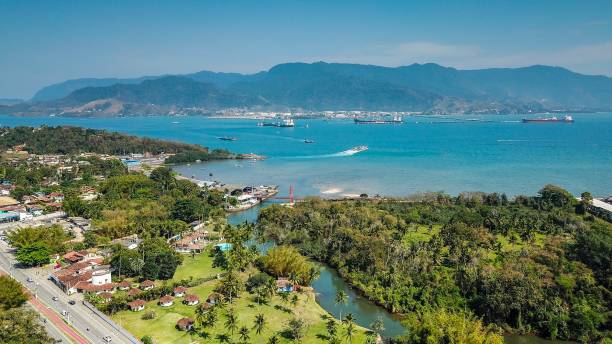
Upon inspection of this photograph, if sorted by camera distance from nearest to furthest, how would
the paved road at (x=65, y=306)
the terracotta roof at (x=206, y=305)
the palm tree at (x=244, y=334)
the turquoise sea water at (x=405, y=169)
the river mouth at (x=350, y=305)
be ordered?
the palm tree at (x=244, y=334), the paved road at (x=65, y=306), the terracotta roof at (x=206, y=305), the river mouth at (x=350, y=305), the turquoise sea water at (x=405, y=169)

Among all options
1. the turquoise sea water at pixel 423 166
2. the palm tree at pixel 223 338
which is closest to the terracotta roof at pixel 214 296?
the palm tree at pixel 223 338

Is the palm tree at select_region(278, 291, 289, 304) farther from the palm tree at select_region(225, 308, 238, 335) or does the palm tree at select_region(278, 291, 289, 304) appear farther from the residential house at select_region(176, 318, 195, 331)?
the residential house at select_region(176, 318, 195, 331)

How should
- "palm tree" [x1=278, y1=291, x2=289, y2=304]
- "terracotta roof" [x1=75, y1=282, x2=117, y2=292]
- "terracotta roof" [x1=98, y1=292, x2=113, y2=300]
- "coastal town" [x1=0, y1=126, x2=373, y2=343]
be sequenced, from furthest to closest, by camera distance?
1. "terracotta roof" [x1=75, y1=282, x2=117, y2=292]
2. "palm tree" [x1=278, y1=291, x2=289, y2=304]
3. "terracotta roof" [x1=98, y1=292, x2=113, y2=300]
4. "coastal town" [x1=0, y1=126, x2=373, y2=343]

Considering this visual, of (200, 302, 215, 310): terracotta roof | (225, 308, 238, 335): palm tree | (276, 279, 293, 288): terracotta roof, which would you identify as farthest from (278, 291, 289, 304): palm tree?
(200, 302, 215, 310): terracotta roof

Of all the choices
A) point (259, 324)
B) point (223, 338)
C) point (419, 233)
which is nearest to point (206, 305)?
point (223, 338)

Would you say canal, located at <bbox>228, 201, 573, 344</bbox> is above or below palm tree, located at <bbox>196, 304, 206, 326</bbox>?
below

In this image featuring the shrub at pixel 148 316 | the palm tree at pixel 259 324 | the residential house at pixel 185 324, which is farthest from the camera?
the shrub at pixel 148 316

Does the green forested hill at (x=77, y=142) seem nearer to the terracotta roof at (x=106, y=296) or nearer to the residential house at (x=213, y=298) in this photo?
the terracotta roof at (x=106, y=296)
